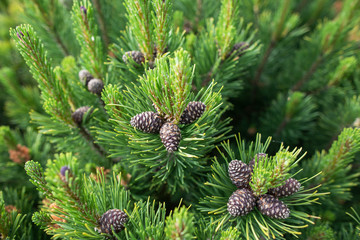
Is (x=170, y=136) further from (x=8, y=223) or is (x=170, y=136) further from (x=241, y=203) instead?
(x=8, y=223)

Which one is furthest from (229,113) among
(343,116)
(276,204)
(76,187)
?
(76,187)

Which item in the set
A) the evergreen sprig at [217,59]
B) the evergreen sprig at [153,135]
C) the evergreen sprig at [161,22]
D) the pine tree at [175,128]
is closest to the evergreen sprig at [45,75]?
the pine tree at [175,128]

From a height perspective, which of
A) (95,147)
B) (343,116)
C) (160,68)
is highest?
(160,68)

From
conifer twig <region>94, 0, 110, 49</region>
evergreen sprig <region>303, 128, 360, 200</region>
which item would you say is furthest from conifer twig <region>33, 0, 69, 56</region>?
evergreen sprig <region>303, 128, 360, 200</region>

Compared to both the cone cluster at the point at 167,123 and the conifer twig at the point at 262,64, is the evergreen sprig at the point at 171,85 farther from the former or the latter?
the conifer twig at the point at 262,64

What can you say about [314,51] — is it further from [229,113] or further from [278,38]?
[229,113]

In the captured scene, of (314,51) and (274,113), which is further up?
(314,51)

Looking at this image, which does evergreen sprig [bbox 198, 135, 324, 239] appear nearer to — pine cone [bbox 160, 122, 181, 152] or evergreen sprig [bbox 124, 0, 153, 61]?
pine cone [bbox 160, 122, 181, 152]
